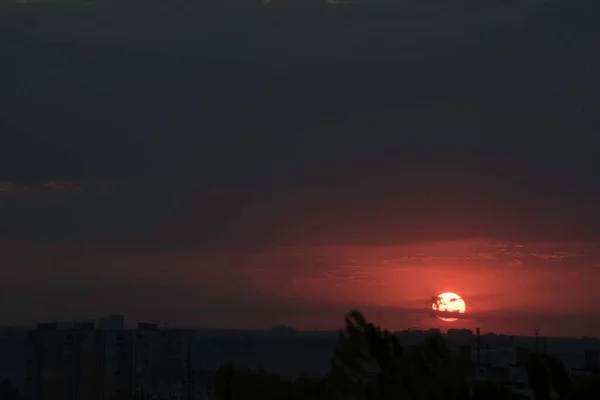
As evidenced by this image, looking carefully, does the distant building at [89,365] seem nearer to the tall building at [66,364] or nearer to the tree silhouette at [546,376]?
the tall building at [66,364]

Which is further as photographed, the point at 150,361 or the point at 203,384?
the point at 150,361

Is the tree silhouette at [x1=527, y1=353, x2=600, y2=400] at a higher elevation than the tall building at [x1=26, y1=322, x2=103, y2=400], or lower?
higher

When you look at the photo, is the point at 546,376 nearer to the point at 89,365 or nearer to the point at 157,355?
the point at 89,365

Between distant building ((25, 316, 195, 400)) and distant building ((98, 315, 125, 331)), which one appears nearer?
distant building ((25, 316, 195, 400))

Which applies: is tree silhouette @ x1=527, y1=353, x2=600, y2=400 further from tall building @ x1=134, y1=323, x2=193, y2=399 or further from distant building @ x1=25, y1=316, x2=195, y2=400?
tall building @ x1=134, y1=323, x2=193, y2=399

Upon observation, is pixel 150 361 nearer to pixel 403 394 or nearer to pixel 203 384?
pixel 203 384

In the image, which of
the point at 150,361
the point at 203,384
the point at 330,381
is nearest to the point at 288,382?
the point at 330,381

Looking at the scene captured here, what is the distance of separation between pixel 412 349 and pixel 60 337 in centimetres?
11546

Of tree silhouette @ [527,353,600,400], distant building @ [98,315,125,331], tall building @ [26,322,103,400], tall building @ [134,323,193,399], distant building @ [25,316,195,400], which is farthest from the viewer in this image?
distant building @ [98,315,125,331]

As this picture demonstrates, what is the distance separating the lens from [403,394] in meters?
12.3

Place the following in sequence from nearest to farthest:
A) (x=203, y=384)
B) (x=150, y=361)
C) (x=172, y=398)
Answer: (x=203, y=384)
(x=172, y=398)
(x=150, y=361)

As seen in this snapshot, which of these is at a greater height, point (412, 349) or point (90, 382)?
point (412, 349)

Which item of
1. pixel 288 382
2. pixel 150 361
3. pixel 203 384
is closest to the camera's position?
pixel 288 382

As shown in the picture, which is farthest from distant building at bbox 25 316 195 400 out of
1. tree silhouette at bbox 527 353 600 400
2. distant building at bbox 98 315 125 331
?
tree silhouette at bbox 527 353 600 400
